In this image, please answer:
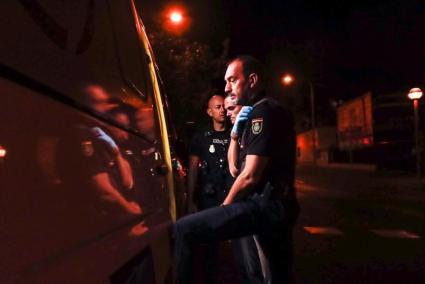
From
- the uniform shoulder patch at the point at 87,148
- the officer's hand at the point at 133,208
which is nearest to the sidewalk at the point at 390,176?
the officer's hand at the point at 133,208

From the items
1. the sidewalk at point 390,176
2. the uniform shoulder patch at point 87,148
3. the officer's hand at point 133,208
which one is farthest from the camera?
the sidewalk at point 390,176

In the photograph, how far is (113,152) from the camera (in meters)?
1.93

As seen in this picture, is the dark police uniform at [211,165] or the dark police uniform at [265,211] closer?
the dark police uniform at [265,211]

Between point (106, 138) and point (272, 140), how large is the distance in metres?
1.36

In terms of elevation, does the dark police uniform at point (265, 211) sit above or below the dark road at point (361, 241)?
above

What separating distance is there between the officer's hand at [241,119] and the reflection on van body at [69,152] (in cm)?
96

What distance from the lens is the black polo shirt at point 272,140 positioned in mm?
3047

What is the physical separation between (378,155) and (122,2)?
37.8 meters

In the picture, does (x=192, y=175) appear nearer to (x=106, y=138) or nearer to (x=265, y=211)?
(x=265, y=211)

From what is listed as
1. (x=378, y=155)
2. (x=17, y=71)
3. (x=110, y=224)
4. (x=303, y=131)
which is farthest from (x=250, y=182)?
(x=303, y=131)

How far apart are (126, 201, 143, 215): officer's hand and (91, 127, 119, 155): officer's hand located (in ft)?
0.67

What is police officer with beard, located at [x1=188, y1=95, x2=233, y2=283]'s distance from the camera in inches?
199

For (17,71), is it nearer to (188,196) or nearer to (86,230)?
(86,230)

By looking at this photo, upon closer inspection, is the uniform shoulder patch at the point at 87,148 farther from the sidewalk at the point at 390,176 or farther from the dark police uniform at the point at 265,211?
the sidewalk at the point at 390,176
